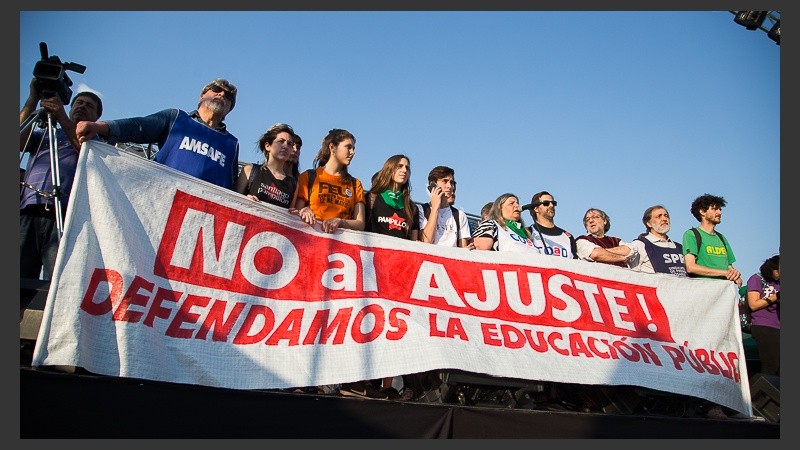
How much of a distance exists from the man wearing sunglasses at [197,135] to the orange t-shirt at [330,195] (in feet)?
1.72

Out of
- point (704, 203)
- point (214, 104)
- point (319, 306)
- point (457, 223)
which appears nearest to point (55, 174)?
point (214, 104)

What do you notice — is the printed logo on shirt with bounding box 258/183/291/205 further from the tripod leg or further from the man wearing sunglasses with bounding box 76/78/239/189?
the tripod leg

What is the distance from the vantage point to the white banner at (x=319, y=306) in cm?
384

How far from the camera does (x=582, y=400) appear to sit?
18.1ft

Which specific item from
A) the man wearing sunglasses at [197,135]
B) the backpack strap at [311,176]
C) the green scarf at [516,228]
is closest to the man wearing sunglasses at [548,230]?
the green scarf at [516,228]

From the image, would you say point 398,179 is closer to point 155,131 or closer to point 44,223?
point 155,131

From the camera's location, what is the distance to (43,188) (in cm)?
434

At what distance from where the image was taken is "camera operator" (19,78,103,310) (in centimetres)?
416

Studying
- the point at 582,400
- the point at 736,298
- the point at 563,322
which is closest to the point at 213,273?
the point at 563,322

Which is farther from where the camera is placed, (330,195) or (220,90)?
(330,195)

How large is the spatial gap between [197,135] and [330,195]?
1031 millimetres

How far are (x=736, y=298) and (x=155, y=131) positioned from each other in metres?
4.89

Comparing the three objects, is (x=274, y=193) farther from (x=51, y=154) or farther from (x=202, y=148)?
(x=51, y=154)

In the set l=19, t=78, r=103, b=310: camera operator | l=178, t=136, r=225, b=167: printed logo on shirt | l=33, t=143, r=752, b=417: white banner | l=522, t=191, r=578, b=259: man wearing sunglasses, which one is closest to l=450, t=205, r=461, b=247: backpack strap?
l=33, t=143, r=752, b=417: white banner
